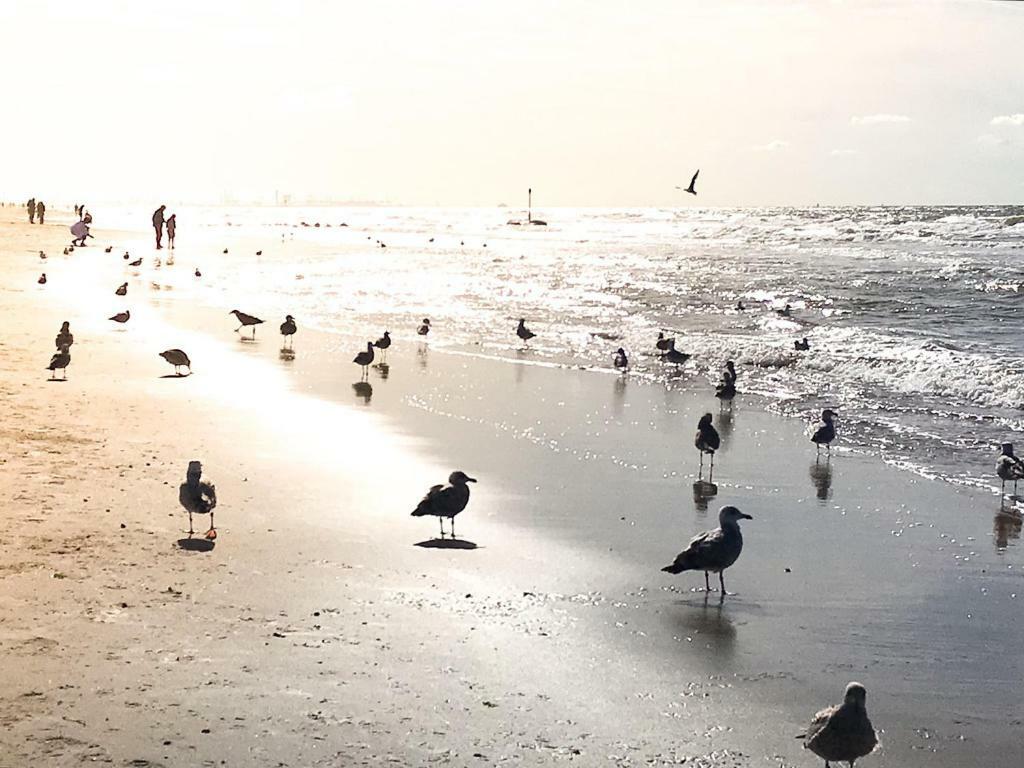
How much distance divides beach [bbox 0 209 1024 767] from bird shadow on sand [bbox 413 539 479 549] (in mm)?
99

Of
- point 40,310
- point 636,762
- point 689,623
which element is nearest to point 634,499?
point 689,623

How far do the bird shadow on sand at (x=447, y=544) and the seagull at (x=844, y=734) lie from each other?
3.89 metres

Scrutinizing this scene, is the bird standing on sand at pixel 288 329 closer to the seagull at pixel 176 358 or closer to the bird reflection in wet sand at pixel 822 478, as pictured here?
the seagull at pixel 176 358

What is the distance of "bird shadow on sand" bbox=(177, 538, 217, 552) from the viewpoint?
8.23 meters

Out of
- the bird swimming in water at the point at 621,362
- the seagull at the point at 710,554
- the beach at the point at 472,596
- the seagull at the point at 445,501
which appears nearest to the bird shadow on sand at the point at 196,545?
the beach at the point at 472,596

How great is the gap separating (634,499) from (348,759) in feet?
19.0

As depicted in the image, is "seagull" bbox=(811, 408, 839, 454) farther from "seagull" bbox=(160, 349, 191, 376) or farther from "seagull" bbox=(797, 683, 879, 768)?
"seagull" bbox=(160, 349, 191, 376)

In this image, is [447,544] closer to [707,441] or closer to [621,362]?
[707,441]

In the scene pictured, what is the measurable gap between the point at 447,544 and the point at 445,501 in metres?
0.40

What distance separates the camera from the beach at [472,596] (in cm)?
564

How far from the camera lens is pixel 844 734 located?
5.40 m

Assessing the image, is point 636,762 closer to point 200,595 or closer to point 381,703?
point 381,703

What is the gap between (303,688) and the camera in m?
5.96

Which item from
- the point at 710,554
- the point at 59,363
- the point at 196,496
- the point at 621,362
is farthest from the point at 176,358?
the point at 710,554
